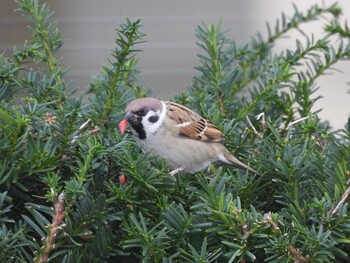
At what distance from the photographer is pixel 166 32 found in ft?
16.0

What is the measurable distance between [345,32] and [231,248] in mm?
888

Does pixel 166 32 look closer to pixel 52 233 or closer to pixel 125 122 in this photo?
pixel 125 122

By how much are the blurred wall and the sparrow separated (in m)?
2.45

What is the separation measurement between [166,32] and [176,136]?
2.93 meters

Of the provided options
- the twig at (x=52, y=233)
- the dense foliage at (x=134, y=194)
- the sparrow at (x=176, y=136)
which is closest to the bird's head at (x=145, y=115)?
the sparrow at (x=176, y=136)

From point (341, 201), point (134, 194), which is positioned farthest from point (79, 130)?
point (341, 201)

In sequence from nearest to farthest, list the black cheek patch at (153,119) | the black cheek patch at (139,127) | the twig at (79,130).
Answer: the twig at (79,130), the black cheek patch at (139,127), the black cheek patch at (153,119)

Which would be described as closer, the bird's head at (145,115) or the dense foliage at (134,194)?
the dense foliage at (134,194)

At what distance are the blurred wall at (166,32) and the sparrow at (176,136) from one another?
96.4 inches

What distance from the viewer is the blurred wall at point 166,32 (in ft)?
15.1

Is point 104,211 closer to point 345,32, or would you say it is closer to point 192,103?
point 192,103

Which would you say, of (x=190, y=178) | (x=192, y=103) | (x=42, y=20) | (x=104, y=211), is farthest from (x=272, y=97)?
(x=104, y=211)

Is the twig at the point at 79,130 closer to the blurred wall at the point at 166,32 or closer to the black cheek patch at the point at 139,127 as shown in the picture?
the black cheek patch at the point at 139,127

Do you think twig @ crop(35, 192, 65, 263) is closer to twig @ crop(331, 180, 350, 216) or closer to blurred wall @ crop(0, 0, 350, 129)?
twig @ crop(331, 180, 350, 216)
